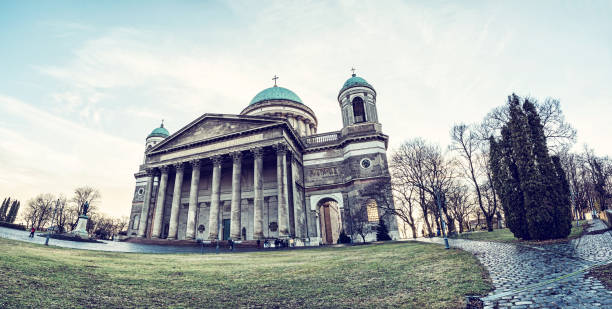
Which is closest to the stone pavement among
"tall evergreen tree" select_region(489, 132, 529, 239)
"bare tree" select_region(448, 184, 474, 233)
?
"tall evergreen tree" select_region(489, 132, 529, 239)

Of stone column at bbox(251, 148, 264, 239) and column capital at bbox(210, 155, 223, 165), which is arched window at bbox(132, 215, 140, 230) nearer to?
column capital at bbox(210, 155, 223, 165)

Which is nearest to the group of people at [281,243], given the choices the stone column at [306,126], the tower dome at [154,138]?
the stone column at [306,126]

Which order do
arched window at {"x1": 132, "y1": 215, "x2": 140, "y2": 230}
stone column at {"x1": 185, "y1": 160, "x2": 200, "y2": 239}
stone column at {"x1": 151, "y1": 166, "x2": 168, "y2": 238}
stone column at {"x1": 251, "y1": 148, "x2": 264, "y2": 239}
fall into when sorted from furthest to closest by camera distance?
1. arched window at {"x1": 132, "y1": 215, "x2": 140, "y2": 230}
2. stone column at {"x1": 151, "y1": 166, "x2": 168, "y2": 238}
3. stone column at {"x1": 185, "y1": 160, "x2": 200, "y2": 239}
4. stone column at {"x1": 251, "y1": 148, "x2": 264, "y2": 239}

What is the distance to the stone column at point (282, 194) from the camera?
24672mm

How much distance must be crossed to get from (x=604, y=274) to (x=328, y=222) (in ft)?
98.1

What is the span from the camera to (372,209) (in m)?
28.8

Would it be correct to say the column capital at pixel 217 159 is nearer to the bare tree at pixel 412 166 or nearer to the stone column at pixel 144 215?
the stone column at pixel 144 215

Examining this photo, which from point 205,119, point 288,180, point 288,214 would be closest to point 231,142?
point 205,119

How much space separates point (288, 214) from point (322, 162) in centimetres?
897

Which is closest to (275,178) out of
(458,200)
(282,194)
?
(282,194)

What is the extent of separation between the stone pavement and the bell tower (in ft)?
79.7

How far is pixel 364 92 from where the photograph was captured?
3316 cm

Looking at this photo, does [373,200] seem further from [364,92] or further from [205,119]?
[205,119]

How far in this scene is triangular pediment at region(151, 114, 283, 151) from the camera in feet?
94.1
